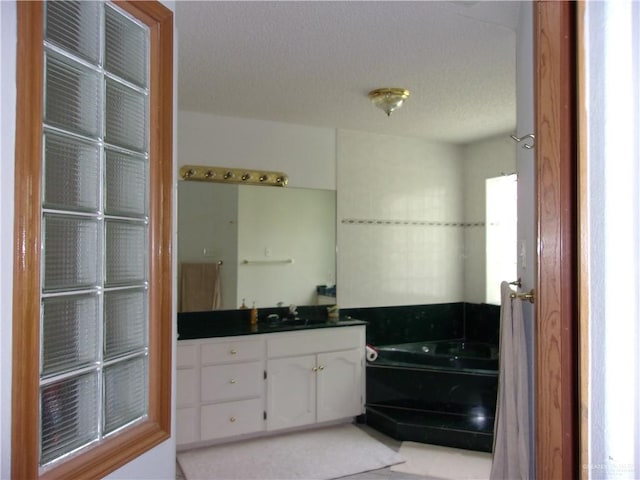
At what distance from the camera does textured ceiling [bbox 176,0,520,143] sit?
2203mm

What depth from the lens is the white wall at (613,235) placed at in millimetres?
722

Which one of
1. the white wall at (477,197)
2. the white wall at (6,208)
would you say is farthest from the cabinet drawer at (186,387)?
the white wall at (477,197)

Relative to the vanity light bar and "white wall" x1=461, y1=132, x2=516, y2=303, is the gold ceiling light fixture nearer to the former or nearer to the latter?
the vanity light bar

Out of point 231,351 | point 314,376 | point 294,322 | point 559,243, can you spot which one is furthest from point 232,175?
point 559,243

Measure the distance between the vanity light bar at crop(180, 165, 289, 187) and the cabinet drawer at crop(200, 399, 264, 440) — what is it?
5.48ft

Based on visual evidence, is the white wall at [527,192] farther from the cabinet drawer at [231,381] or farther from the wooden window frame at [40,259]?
the cabinet drawer at [231,381]

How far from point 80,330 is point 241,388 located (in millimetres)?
2389

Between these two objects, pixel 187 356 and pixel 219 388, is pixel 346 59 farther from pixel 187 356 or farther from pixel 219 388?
pixel 219 388

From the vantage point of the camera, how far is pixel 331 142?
436 centimetres

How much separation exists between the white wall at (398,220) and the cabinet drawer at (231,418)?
1.23 meters

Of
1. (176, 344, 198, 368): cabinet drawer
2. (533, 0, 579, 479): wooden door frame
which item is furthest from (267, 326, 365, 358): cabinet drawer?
(533, 0, 579, 479): wooden door frame

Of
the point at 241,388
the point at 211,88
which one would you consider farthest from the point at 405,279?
the point at 211,88

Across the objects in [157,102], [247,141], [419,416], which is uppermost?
[247,141]

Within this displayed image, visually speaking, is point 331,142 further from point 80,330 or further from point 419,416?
point 80,330
